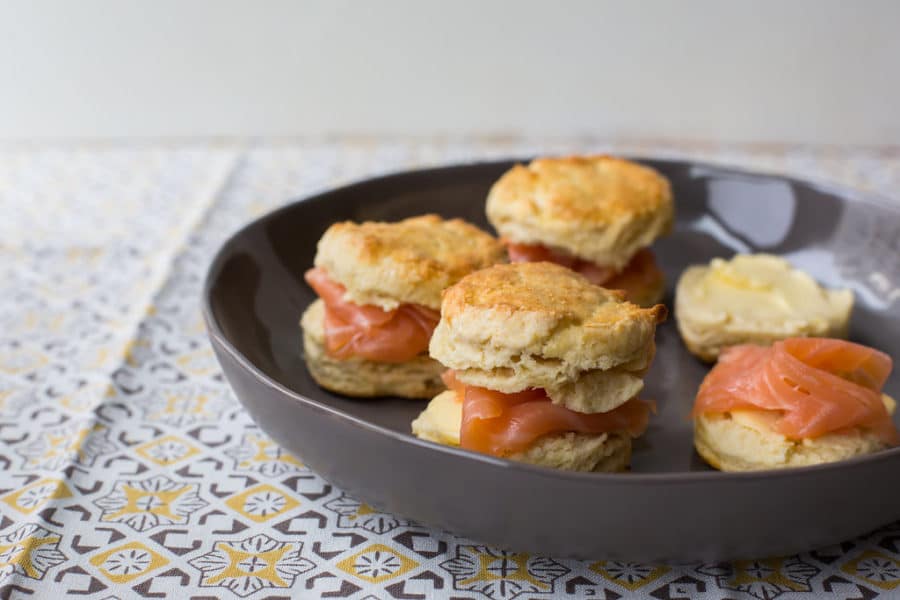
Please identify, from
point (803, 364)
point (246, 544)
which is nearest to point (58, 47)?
point (246, 544)

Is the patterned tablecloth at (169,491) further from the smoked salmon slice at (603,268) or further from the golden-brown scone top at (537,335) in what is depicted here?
the smoked salmon slice at (603,268)

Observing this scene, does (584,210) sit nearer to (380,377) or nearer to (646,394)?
(646,394)

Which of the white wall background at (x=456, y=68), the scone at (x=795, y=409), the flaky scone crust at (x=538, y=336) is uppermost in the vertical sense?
the flaky scone crust at (x=538, y=336)

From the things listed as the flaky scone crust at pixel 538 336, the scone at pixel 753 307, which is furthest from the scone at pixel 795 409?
the scone at pixel 753 307

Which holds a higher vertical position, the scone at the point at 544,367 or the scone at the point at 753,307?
the scone at the point at 544,367

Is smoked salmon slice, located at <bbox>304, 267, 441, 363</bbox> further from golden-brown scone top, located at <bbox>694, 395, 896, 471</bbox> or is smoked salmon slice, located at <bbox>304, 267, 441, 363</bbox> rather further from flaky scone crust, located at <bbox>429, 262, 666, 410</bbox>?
golden-brown scone top, located at <bbox>694, 395, 896, 471</bbox>

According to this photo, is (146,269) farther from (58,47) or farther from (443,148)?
(58,47)

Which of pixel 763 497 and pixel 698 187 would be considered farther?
pixel 698 187
